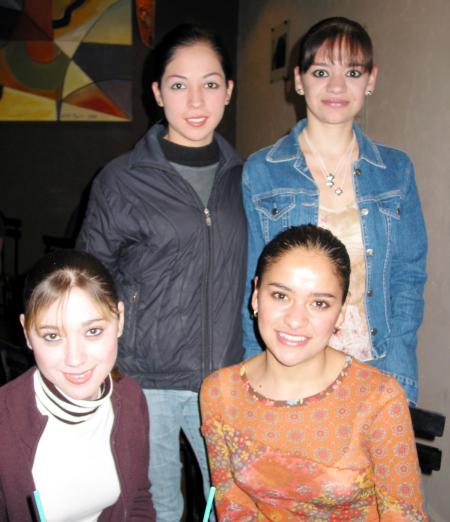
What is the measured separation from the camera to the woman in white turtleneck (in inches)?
45.2

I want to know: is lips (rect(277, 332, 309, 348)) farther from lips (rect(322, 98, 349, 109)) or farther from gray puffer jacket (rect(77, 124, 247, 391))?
lips (rect(322, 98, 349, 109))

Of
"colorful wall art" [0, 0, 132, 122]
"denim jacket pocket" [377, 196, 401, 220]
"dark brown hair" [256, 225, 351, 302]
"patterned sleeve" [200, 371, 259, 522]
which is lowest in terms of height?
"patterned sleeve" [200, 371, 259, 522]

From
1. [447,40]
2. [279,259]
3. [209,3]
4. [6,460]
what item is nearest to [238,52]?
[209,3]

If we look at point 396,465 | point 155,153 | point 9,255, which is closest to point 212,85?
point 155,153

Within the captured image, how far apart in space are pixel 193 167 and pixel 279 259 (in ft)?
1.37

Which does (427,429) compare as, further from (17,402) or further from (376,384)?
(17,402)

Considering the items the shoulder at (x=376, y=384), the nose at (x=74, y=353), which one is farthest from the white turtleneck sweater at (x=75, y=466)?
the shoulder at (x=376, y=384)

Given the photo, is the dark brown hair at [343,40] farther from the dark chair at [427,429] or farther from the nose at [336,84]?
the dark chair at [427,429]

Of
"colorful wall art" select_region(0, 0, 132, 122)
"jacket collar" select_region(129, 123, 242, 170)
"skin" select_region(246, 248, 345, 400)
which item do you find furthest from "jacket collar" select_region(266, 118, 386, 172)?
"colorful wall art" select_region(0, 0, 132, 122)

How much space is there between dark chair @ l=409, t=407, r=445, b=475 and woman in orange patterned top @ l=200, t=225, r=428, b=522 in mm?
68

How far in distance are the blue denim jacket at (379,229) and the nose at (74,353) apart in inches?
19.5

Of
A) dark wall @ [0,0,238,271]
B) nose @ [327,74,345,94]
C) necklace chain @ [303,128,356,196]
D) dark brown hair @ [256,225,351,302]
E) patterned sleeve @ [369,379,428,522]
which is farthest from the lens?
dark wall @ [0,0,238,271]

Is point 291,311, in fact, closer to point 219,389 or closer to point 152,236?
point 219,389

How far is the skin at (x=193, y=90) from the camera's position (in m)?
1.43
